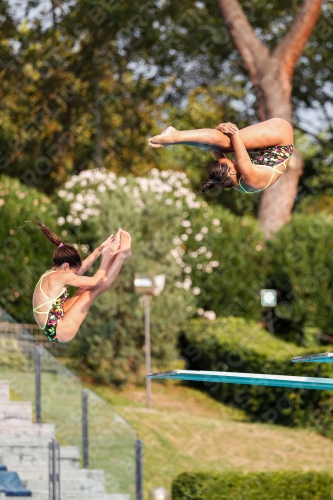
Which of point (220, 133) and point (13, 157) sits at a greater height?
point (13, 157)

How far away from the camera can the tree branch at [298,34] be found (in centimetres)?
1916

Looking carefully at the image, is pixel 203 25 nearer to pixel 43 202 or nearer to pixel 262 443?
pixel 43 202

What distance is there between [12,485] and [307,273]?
28.0ft

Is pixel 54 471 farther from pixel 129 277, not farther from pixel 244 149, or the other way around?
pixel 129 277

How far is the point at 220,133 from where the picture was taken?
20.0ft

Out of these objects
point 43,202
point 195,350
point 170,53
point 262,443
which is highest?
point 170,53

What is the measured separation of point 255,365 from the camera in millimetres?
16844

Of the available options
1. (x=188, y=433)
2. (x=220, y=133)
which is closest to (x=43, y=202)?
(x=188, y=433)

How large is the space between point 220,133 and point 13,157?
1774 centimetres

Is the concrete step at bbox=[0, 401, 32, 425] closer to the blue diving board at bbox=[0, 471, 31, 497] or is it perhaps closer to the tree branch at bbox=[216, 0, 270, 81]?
the blue diving board at bbox=[0, 471, 31, 497]

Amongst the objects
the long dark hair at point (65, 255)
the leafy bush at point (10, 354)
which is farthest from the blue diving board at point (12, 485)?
the long dark hair at point (65, 255)

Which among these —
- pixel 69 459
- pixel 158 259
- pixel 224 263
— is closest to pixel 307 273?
pixel 224 263

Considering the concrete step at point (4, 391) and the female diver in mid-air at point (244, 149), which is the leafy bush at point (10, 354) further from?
the female diver in mid-air at point (244, 149)

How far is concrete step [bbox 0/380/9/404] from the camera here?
13297 mm
